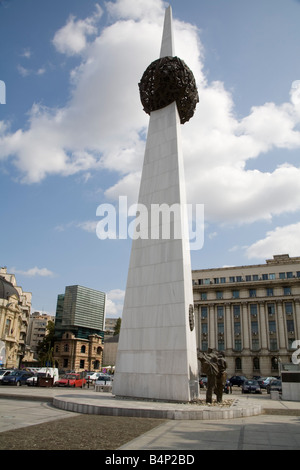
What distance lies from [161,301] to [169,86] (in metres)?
13.8

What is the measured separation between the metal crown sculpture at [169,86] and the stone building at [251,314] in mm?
48100

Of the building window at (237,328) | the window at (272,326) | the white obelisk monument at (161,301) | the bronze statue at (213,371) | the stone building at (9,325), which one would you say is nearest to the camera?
the bronze statue at (213,371)

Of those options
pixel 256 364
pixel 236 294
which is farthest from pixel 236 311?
pixel 256 364

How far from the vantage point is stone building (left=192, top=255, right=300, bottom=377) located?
60.5 meters

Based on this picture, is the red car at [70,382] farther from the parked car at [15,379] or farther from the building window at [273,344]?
the building window at [273,344]

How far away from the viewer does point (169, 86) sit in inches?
878

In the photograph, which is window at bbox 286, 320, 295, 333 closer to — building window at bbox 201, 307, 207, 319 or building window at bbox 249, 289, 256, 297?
building window at bbox 249, 289, 256, 297

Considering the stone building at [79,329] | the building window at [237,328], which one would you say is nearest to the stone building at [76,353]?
the stone building at [79,329]

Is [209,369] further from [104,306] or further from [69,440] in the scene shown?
[104,306]

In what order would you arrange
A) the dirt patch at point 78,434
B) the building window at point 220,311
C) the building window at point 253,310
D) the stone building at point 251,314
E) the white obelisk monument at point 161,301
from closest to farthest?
the dirt patch at point 78,434 → the white obelisk monument at point 161,301 → the stone building at point 251,314 → the building window at point 253,310 → the building window at point 220,311

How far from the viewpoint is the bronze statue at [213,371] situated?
15.3m

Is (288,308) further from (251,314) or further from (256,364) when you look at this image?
(256,364)

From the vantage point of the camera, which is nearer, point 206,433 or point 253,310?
point 206,433
